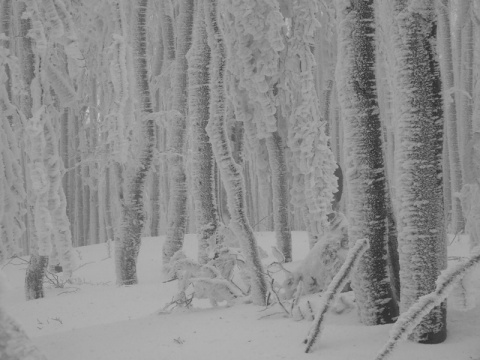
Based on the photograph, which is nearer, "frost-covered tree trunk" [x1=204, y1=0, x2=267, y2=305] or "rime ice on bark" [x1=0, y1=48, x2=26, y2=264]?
"frost-covered tree trunk" [x1=204, y1=0, x2=267, y2=305]

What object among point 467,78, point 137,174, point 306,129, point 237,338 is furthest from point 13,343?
point 467,78

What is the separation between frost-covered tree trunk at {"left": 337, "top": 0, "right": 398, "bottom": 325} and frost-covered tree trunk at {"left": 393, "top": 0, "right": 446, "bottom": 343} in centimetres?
21

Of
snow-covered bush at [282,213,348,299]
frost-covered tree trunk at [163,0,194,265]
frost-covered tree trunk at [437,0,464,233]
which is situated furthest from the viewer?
frost-covered tree trunk at [437,0,464,233]

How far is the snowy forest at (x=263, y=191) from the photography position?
240cm

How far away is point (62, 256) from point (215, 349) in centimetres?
226

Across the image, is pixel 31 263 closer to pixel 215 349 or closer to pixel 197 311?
pixel 197 311

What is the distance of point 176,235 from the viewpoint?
7004 millimetres

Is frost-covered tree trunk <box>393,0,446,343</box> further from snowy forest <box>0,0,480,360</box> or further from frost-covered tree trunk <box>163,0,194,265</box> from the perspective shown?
frost-covered tree trunk <box>163,0,194,265</box>

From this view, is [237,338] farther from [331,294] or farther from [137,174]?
[137,174]

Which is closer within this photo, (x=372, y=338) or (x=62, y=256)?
(x=372, y=338)

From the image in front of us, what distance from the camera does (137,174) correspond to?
668 cm

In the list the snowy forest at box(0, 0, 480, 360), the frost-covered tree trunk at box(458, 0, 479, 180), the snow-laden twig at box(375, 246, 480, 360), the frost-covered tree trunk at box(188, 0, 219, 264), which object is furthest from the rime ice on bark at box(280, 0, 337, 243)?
the frost-covered tree trunk at box(458, 0, 479, 180)

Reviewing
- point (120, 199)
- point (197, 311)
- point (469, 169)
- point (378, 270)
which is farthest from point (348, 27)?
point (120, 199)

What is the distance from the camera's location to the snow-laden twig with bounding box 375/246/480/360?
1.90 meters
